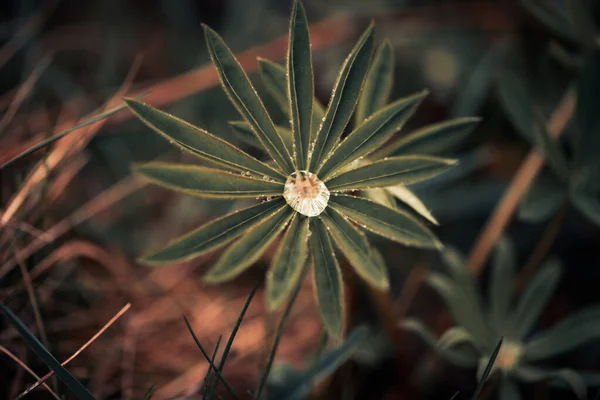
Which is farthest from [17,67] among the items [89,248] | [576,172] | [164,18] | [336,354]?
[576,172]

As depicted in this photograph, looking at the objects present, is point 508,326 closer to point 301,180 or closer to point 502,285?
point 502,285

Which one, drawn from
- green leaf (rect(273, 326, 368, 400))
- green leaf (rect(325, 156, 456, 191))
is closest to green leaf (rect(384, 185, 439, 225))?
green leaf (rect(325, 156, 456, 191))

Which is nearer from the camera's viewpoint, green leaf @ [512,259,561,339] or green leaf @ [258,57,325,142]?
green leaf @ [258,57,325,142]

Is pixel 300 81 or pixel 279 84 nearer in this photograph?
pixel 300 81

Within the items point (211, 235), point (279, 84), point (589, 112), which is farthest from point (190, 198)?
point (589, 112)

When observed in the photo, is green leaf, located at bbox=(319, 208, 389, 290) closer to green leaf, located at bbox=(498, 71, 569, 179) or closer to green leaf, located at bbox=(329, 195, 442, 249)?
green leaf, located at bbox=(329, 195, 442, 249)

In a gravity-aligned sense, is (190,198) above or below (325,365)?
above
